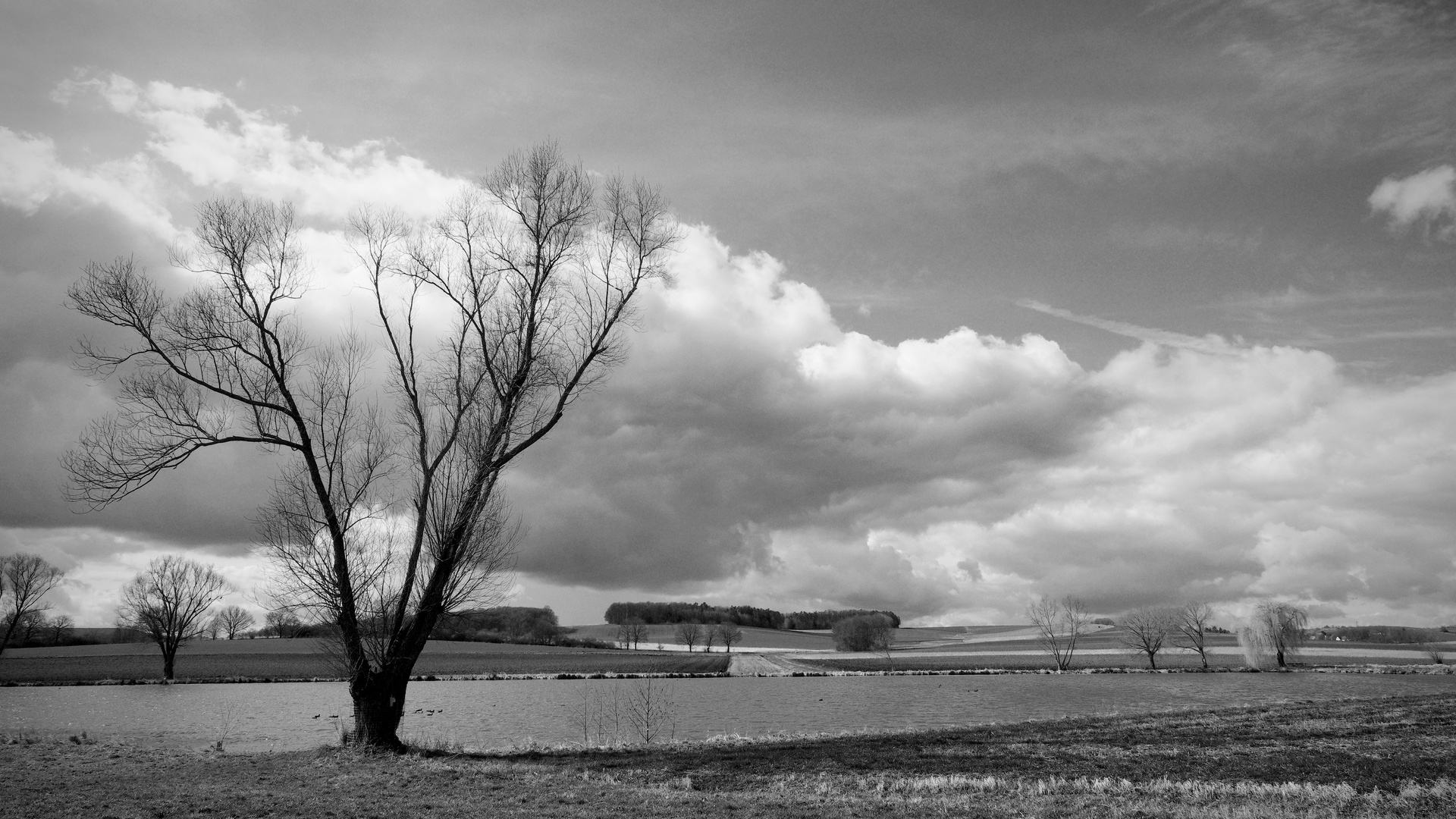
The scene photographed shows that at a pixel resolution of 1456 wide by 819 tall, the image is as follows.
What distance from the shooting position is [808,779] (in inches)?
559

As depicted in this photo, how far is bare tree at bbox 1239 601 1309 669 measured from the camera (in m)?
73.5

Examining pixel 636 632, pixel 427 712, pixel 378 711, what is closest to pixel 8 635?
pixel 427 712

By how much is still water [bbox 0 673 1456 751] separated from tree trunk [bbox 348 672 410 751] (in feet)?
14.2

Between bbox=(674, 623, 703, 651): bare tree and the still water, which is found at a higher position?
the still water

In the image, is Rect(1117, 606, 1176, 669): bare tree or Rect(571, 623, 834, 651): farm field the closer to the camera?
Rect(1117, 606, 1176, 669): bare tree

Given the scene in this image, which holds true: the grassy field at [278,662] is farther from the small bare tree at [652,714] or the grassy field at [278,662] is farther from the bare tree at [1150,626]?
the bare tree at [1150,626]

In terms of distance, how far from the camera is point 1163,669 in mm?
74688

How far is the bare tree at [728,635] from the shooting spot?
125 m

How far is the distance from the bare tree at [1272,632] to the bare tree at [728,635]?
68.2 m

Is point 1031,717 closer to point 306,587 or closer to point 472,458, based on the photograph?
point 472,458

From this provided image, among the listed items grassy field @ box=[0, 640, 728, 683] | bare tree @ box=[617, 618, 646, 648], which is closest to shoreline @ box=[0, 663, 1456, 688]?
grassy field @ box=[0, 640, 728, 683]

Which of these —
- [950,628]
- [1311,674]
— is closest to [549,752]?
[1311,674]

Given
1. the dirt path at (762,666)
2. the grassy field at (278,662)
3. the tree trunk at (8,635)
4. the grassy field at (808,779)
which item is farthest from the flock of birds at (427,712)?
the tree trunk at (8,635)

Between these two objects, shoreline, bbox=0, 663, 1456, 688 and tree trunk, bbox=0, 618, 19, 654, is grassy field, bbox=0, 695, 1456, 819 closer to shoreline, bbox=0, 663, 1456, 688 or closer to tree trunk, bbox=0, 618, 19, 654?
shoreline, bbox=0, 663, 1456, 688
